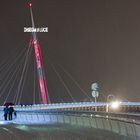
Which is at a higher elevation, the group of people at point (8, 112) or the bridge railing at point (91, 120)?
the group of people at point (8, 112)

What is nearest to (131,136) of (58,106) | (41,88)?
(41,88)

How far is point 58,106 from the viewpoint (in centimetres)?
7600

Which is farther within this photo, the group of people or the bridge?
the group of people

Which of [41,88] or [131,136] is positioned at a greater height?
[41,88]

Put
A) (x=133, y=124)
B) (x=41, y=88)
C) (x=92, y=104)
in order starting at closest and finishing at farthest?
(x=133, y=124)
(x=41, y=88)
(x=92, y=104)

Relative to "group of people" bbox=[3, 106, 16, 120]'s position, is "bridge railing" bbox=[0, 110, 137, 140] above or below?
below

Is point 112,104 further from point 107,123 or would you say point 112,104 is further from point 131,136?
point 131,136

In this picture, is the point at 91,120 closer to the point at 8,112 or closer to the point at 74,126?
the point at 74,126

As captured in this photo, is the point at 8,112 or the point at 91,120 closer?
the point at 91,120

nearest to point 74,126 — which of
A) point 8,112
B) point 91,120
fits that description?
point 91,120

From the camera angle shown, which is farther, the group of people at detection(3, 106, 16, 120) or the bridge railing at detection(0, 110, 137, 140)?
the group of people at detection(3, 106, 16, 120)

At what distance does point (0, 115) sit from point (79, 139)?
2850 centimetres

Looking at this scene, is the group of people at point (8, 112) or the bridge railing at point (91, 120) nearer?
the bridge railing at point (91, 120)

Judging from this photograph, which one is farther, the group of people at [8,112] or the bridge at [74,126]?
the group of people at [8,112]
